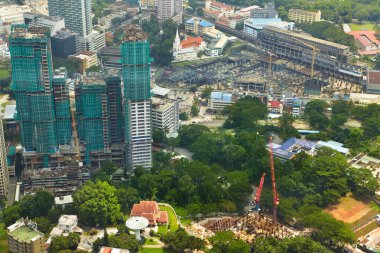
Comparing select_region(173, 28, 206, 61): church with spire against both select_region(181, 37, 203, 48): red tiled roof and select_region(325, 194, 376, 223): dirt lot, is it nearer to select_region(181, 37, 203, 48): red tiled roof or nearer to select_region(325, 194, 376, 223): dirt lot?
select_region(181, 37, 203, 48): red tiled roof

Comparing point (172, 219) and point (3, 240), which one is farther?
point (172, 219)

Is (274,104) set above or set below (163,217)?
above

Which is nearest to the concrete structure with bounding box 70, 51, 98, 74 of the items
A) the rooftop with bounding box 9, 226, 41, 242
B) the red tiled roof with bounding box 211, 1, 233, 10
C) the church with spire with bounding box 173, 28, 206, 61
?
the church with spire with bounding box 173, 28, 206, 61

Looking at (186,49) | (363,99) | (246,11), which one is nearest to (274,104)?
(363,99)

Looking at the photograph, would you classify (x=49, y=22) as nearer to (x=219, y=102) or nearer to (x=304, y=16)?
(x=219, y=102)

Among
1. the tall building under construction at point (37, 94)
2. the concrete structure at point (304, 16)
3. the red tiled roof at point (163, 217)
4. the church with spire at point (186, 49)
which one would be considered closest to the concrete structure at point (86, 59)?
the church with spire at point (186, 49)
